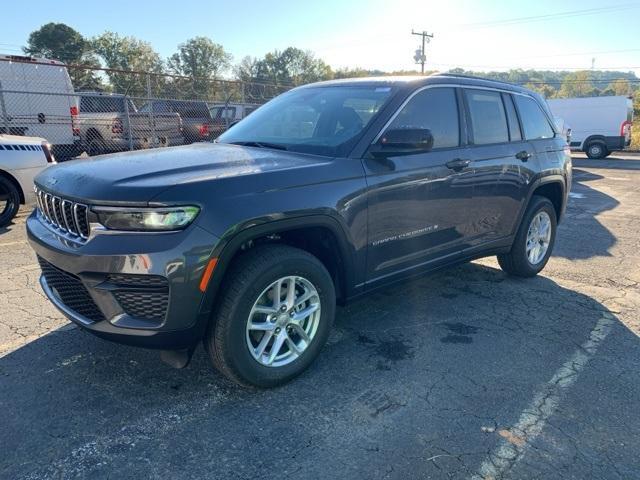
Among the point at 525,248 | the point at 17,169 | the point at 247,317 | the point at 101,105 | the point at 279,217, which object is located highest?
the point at 101,105

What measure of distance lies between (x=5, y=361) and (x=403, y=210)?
281cm

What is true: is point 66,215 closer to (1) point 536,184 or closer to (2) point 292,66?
(1) point 536,184

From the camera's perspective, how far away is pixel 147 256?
2.45m

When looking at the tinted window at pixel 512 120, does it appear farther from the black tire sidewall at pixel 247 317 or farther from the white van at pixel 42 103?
the white van at pixel 42 103

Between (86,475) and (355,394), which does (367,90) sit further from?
(86,475)

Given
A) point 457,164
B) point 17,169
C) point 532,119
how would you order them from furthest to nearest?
point 17,169 < point 532,119 < point 457,164

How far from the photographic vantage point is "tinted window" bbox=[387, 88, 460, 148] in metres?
3.68

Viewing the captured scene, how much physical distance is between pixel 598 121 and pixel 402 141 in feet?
73.4

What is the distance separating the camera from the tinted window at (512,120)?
472cm

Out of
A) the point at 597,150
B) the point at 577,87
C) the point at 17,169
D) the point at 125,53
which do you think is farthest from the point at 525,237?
A: the point at 577,87

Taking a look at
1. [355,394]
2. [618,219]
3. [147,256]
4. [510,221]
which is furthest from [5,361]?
[618,219]

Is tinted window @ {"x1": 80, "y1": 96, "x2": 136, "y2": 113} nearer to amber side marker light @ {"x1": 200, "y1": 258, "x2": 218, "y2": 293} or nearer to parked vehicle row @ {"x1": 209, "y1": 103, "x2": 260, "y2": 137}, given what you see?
parked vehicle row @ {"x1": 209, "y1": 103, "x2": 260, "y2": 137}

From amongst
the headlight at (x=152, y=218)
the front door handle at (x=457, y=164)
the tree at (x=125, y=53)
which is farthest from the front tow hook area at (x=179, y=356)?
the tree at (x=125, y=53)

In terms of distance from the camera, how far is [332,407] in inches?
113
